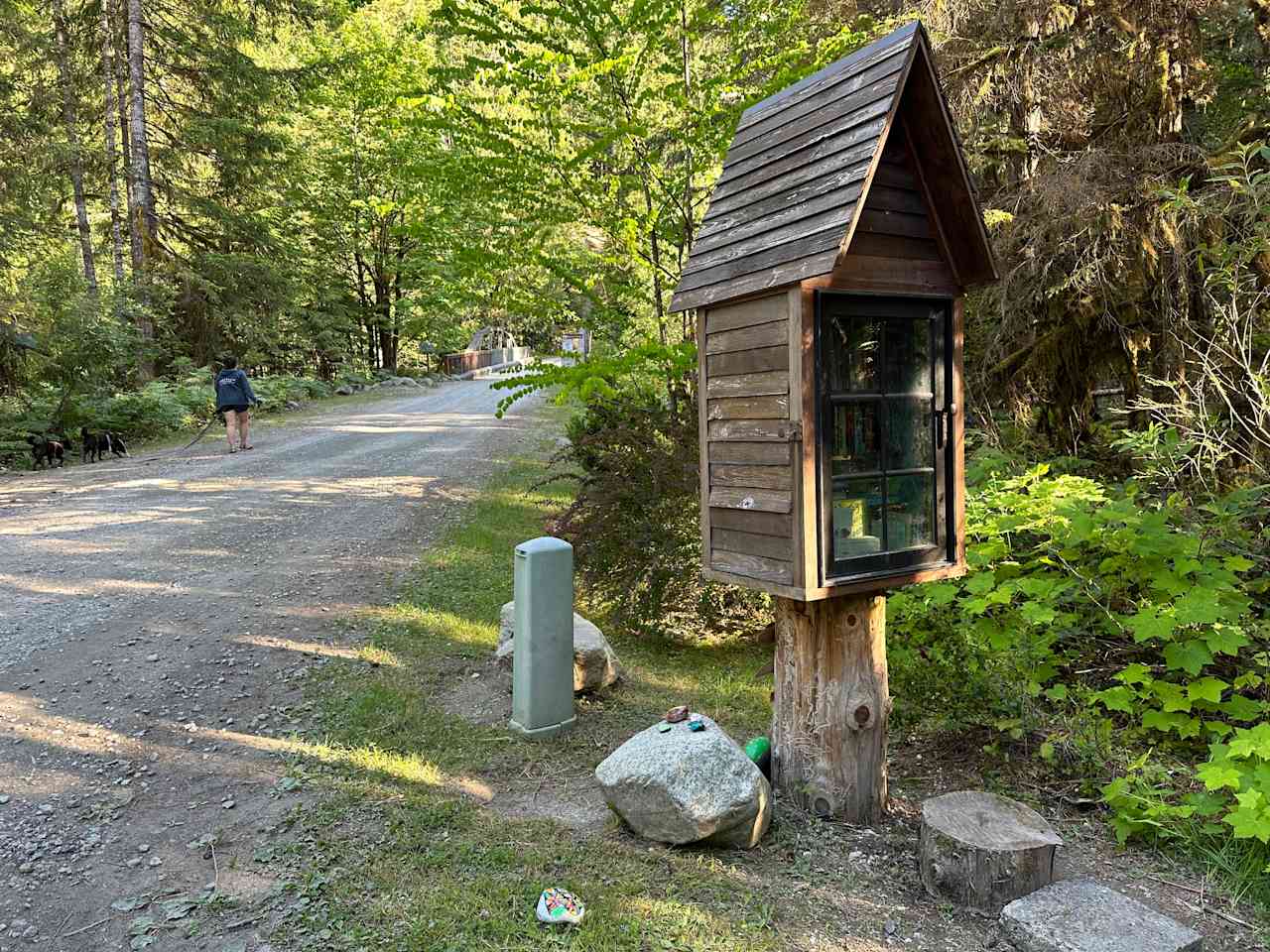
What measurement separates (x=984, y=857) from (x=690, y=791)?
1153 millimetres

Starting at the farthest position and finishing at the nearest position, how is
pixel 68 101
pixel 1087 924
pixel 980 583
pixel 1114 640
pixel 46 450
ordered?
pixel 68 101, pixel 46 450, pixel 1114 640, pixel 980 583, pixel 1087 924

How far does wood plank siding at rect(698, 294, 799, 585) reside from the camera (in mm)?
3482

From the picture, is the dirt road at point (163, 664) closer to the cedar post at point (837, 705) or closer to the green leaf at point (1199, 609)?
the cedar post at point (837, 705)

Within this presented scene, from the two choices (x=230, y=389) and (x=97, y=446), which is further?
(x=97, y=446)

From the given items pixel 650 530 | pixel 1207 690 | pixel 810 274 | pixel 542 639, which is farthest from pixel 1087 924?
pixel 650 530

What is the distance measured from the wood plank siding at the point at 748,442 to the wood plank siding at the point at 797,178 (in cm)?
16

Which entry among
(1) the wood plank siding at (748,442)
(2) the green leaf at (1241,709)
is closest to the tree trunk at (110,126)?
(1) the wood plank siding at (748,442)

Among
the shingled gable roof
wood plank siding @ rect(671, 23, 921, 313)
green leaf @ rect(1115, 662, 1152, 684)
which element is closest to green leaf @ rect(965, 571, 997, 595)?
green leaf @ rect(1115, 662, 1152, 684)

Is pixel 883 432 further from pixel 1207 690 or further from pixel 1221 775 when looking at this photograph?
pixel 1207 690

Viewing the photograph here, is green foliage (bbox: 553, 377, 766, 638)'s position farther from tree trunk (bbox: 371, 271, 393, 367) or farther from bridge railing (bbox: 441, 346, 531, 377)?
tree trunk (bbox: 371, 271, 393, 367)

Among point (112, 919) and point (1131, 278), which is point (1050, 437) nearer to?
point (1131, 278)

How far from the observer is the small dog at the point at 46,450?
13.0m

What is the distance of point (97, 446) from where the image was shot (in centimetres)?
1356

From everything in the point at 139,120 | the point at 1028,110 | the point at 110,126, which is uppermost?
the point at 110,126
